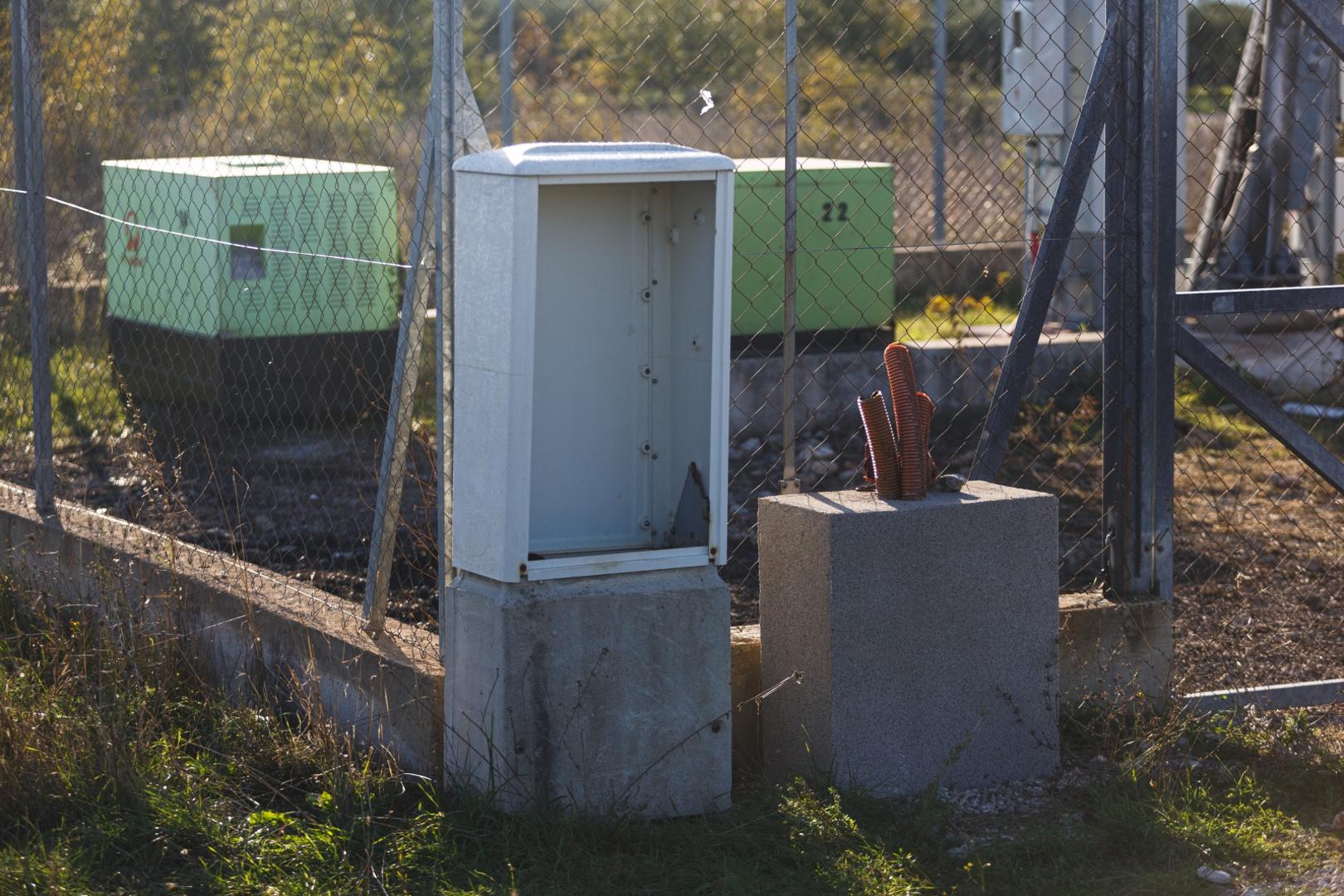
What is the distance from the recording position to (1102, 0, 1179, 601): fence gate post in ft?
14.2

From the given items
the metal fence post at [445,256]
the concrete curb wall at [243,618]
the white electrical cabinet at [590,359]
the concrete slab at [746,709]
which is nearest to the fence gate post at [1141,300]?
the concrete slab at [746,709]

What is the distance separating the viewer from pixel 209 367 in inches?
330

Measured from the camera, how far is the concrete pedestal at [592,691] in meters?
3.56

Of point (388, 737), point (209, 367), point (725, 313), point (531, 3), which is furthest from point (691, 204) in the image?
point (531, 3)

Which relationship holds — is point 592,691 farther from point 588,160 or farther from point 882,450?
point 588,160

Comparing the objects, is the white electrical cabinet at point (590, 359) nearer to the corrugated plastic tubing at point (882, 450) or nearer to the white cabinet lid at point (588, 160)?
the white cabinet lid at point (588, 160)

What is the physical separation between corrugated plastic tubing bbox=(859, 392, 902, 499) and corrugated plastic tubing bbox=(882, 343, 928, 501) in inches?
0.8

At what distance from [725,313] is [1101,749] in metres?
1.72

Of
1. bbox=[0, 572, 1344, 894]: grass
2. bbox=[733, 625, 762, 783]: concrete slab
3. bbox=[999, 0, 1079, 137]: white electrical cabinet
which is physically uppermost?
bbox=[999, 0, 1079, 137]: white electrical cabinet

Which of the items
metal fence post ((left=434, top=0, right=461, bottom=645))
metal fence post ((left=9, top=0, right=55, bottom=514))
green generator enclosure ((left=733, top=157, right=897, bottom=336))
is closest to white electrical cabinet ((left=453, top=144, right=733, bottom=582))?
metal fence post ((left=434, top=0, right=461, bottom=645))

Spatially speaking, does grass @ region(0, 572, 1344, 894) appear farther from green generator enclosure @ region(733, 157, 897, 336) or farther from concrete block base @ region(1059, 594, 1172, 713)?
green generator enclosure @ region(733, 157, 897, 336)

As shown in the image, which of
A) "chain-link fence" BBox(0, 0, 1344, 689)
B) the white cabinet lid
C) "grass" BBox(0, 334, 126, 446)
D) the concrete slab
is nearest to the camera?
the white cabinet lid

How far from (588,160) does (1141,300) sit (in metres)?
1.83

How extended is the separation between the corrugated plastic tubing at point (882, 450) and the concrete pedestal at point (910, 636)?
0.17 feet
